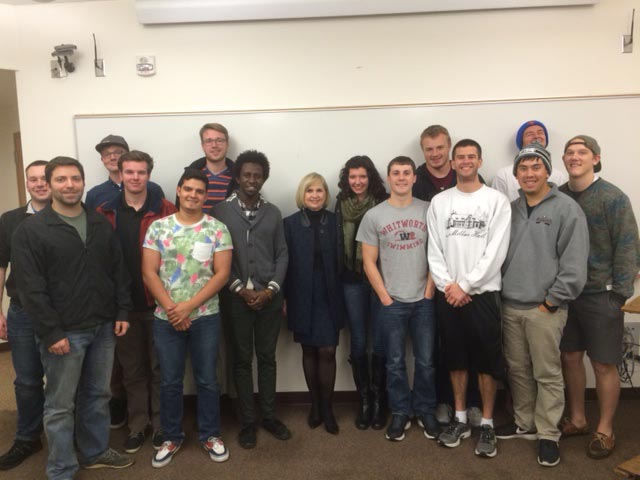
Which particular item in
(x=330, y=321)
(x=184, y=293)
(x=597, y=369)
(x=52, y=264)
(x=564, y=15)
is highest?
(x=564, y=15)

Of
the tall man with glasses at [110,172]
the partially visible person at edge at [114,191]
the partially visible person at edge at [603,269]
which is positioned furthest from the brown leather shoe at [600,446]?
the tall man with glasses at [110,172]

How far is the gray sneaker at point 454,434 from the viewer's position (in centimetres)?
245

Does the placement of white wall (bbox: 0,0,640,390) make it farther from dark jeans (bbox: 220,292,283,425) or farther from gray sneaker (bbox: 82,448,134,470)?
gray sneaker (bbox: 82,448,134,470)

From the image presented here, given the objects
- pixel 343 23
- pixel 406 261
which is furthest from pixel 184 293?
pixel 343 23

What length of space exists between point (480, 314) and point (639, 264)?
34.1 inches

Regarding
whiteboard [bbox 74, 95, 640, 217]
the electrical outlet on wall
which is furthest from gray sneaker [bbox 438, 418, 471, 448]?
the electrical outlet on wall

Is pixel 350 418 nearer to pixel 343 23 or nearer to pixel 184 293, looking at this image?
pixel 184 293

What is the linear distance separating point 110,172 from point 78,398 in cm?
136

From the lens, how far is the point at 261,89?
2.97 metres

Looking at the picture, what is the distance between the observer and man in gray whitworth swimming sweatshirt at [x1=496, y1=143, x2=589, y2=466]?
2.17m

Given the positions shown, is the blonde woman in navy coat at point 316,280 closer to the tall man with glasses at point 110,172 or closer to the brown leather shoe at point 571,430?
the tall man with glasses at point 110,172

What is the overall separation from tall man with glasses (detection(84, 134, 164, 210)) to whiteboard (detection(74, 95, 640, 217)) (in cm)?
22

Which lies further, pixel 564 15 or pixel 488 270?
pixel 564 15

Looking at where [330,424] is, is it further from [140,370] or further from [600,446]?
[600,446]
